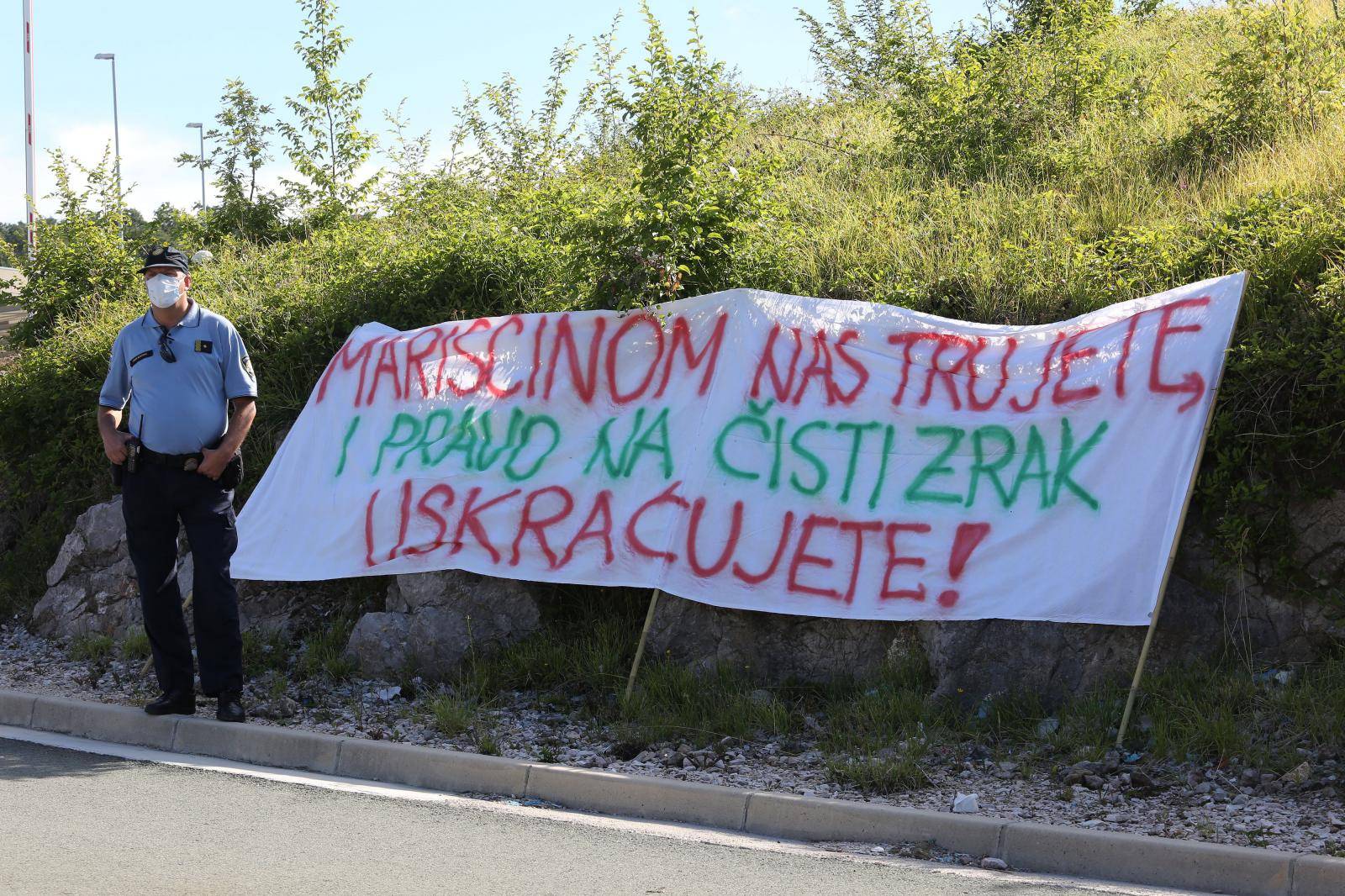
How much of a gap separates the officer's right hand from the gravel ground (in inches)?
54.5

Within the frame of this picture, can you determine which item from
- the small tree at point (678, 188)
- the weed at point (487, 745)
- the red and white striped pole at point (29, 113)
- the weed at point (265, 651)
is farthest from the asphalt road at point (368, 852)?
the red and white striped pole at point (29, 113)

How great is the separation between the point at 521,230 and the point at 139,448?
4.34 m

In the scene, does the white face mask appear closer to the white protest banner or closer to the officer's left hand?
the officer's left hand

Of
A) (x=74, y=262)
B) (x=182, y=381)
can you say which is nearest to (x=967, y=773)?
(x=182, y=381)

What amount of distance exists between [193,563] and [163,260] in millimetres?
1547

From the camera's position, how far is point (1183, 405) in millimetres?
5996

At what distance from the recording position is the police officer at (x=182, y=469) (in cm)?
655

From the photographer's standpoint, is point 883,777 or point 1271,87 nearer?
point 883,777

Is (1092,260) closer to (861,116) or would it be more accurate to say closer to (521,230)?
(521,230)

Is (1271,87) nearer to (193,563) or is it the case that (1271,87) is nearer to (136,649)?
(193,563)

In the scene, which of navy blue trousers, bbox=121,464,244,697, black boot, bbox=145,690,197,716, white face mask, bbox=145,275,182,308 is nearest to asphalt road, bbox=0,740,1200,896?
black boot, bbox=145,690,197,716

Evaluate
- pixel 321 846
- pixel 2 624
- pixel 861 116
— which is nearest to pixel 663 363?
pixel 321 846

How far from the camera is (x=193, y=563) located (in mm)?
6605

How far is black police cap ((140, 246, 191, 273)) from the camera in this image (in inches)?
260
